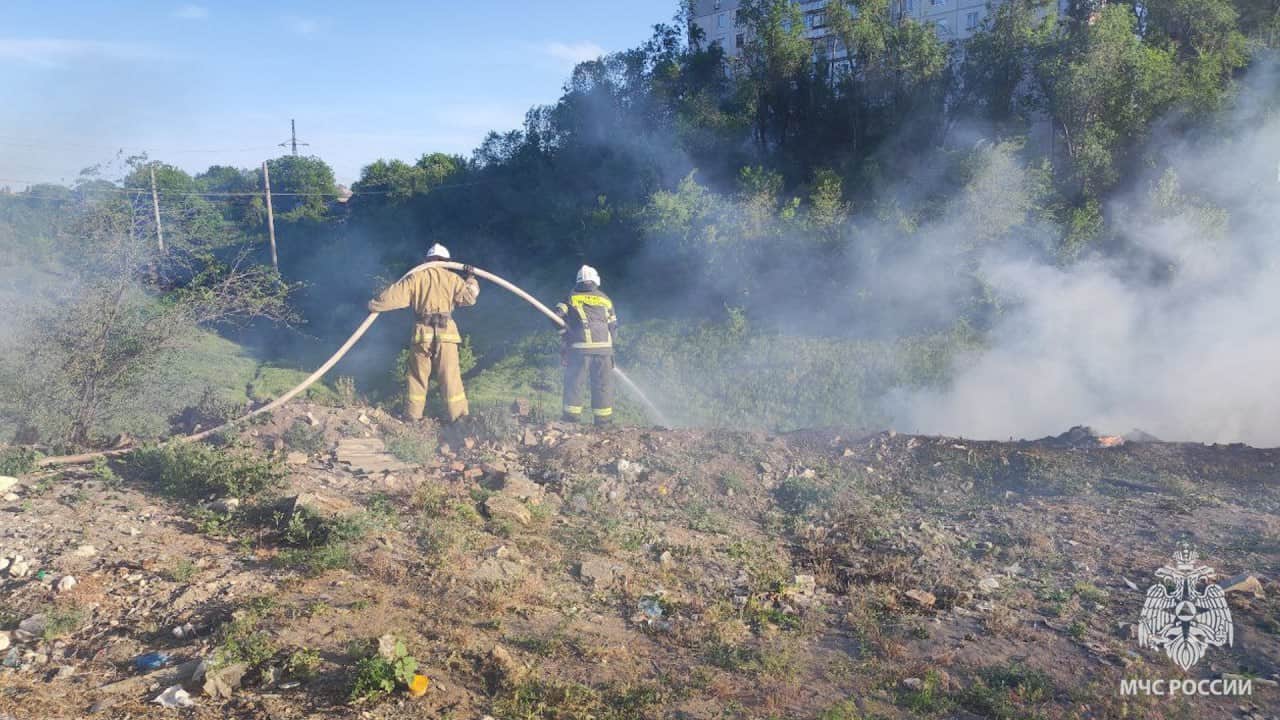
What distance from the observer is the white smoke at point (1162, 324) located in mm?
11609

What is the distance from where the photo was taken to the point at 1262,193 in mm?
14086

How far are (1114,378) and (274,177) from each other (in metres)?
35.0

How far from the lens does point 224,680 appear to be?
11.9 ft

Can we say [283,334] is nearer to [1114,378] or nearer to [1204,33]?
[1114,378]

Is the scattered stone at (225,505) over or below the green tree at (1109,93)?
below

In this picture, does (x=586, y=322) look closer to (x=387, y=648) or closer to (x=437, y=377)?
(x=437, y=377)

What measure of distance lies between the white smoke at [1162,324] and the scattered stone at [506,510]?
26.5 ft

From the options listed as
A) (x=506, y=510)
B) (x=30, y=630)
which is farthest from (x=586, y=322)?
(x=30, y=630)

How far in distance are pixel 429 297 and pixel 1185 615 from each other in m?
7.36

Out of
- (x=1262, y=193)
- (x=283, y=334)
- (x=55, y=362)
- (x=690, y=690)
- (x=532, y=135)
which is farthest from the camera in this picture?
(x=532, y=135)

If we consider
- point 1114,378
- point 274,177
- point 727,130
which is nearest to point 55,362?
point 1114,378

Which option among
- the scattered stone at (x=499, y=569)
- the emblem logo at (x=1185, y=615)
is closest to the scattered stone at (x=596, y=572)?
the scattered stone at (x=499, y=569)

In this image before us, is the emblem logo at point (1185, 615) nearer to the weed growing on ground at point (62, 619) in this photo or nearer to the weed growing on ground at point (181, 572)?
the weed growing on ground at point (181, 572)

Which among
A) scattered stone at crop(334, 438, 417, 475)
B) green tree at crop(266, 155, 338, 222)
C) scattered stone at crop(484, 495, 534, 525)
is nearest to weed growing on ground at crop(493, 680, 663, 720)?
scattered stone at crop(484, 495, 534, 525)
